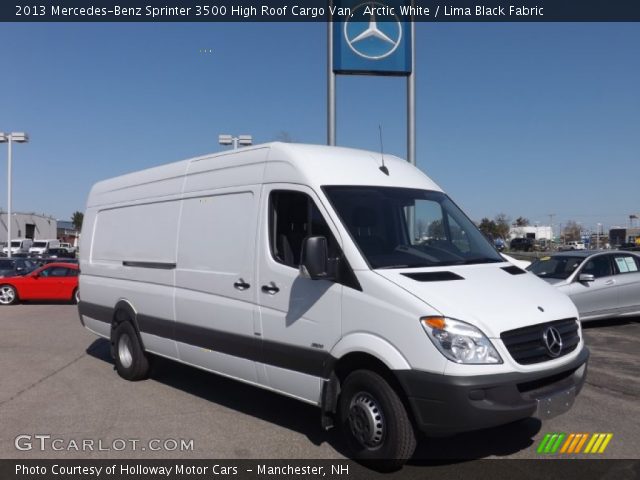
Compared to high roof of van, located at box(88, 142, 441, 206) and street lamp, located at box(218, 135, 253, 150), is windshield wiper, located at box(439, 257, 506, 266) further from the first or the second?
street lamp, located at box(218, 135, 253, 150)

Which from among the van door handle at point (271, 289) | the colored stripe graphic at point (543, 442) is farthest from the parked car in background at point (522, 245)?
the van door handle at point (271, 289)

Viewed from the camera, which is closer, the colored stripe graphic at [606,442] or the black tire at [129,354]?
the colored stripe graphic at [606,442]

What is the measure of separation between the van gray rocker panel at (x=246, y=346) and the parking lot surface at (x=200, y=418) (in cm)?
70

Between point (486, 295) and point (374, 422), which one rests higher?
point (486, 295)


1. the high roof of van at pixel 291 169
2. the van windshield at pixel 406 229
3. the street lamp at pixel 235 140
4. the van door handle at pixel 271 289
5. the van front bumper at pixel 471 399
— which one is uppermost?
the street lamp at pixel 235 140

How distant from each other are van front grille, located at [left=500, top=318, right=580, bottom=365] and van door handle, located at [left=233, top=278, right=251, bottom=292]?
2472 millimetres

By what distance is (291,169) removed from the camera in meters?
5.46

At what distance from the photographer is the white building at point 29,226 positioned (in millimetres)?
80438

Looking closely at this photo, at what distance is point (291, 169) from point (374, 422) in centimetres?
231

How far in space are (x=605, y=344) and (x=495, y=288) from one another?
6.23 metres

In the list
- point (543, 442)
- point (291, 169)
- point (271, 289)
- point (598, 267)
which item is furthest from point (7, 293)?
point (543, 442)

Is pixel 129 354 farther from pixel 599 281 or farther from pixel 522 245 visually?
pixel 522 245

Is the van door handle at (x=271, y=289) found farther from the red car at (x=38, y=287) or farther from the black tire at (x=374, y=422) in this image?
the red car at (x=38, y=287)
